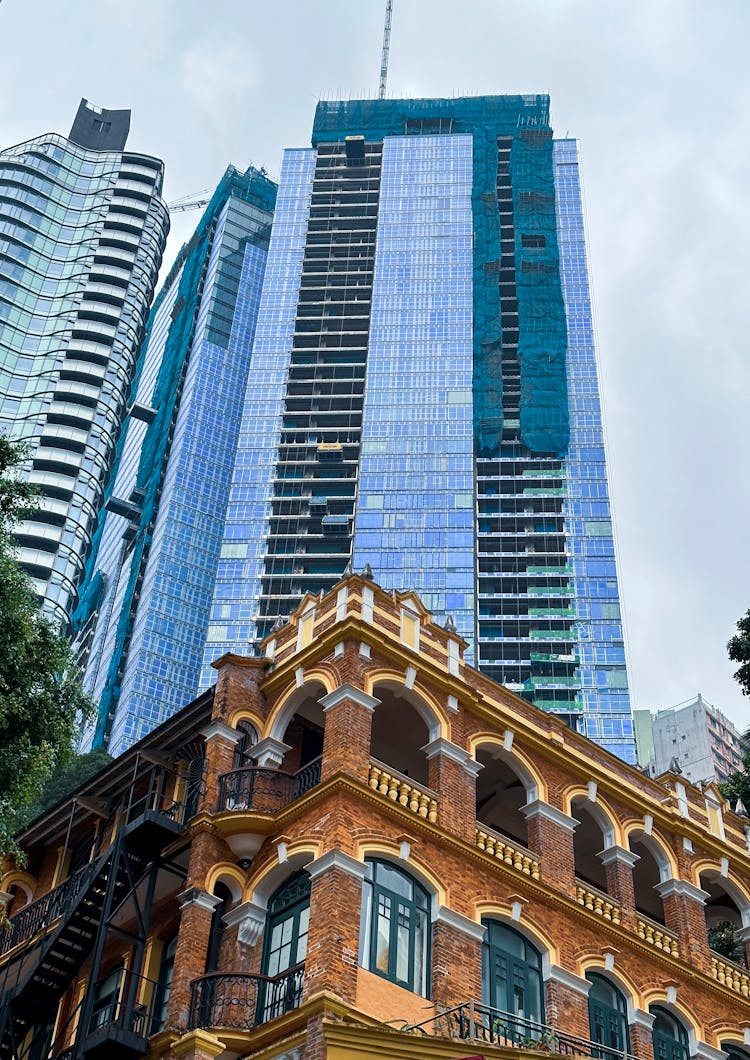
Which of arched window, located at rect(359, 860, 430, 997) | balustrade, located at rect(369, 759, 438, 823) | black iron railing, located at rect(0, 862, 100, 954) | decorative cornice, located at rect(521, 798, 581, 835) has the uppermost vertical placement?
decorative cornice, located at rect(521, 798, 581, 835)

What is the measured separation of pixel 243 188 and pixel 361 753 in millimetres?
155326

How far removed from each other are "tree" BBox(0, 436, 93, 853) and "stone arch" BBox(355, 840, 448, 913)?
6943mm

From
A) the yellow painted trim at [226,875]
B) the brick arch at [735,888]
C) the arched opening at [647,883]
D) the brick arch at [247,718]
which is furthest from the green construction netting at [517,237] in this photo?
the yellow painted trim at [226,875]

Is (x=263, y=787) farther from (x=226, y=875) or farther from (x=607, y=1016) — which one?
(x=607, y=1016)

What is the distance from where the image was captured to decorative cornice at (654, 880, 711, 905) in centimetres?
3575

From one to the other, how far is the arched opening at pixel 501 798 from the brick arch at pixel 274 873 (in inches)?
285

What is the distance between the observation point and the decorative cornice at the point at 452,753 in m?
32.2

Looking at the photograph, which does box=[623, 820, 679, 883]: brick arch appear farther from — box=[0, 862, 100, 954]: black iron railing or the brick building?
box=[0, 862, 100, 954]: black iron railing

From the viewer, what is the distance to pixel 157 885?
3173 centimetres

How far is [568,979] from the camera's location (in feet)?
101

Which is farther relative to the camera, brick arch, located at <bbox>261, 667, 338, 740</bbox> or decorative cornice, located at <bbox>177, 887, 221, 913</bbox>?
brick arch, located at <bbox>261, 667, 338, 740</bbox>

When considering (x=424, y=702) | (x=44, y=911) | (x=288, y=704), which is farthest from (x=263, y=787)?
(x=44, y=911)

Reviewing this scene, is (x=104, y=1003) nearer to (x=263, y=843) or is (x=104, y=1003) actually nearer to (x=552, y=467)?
(x=263, y=843)

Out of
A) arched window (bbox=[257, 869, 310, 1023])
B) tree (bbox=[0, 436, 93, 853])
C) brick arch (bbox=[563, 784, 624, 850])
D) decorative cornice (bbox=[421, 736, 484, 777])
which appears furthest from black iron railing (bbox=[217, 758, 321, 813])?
brick arch (bbox=[563, 784, 624, 850])
